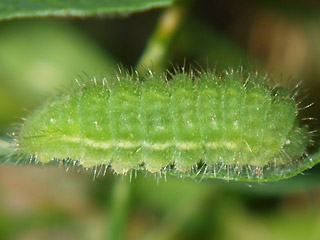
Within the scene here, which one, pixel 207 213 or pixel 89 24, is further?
pixel 89 24

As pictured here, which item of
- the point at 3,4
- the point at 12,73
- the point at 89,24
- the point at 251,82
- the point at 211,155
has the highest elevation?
the point at 89,24

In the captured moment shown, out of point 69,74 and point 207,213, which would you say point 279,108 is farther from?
point 69,74

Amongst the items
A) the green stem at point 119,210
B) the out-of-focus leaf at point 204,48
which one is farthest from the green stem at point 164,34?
the green stem at point 119,210

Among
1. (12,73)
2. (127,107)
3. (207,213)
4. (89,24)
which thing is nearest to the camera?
(127,107)

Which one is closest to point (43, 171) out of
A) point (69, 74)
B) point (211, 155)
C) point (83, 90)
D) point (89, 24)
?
point (69, 74)

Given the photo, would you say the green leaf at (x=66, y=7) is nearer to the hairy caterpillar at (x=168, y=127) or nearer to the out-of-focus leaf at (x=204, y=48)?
the hairy caterpillar at (x=168, y=127)

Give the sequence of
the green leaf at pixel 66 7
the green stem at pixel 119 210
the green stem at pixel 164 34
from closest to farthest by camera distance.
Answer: the green leaf at pixel 66 7 → the green stem at pixel 119 210 → the green stem at pixel 164 34
